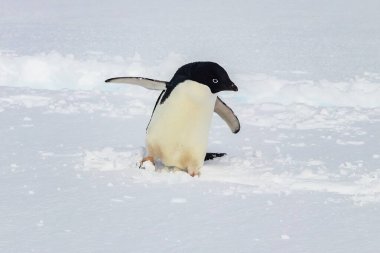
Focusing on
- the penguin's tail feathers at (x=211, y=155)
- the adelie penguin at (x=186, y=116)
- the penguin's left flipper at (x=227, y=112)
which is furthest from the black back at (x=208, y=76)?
the penguin's tail feathers at (x=211, y=155)

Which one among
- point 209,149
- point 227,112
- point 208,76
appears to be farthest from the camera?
point 209,149

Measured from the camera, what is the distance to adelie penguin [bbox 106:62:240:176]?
2.97m

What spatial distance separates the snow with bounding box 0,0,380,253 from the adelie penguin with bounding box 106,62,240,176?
0.30 ft

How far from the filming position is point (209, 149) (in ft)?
12.4

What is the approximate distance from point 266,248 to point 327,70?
4.96 metres

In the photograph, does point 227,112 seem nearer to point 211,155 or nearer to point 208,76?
point 211,155

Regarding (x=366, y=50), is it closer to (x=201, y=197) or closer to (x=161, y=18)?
(x=161, y=18)

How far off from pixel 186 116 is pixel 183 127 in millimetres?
51

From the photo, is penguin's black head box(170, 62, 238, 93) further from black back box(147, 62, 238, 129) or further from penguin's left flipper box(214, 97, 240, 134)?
penguin's left flipper box(214, 97, 240, 134)

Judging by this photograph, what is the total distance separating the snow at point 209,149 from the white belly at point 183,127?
0.31ft

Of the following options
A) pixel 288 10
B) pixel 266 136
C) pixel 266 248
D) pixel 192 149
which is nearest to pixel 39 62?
pixel 266 136

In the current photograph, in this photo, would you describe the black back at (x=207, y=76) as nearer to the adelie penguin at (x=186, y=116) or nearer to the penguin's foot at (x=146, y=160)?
the adelie penguin at (x=186, y=116)

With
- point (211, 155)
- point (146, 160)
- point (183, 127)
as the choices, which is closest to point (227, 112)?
point (211, 155)

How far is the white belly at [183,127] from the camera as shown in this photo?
117 inches
